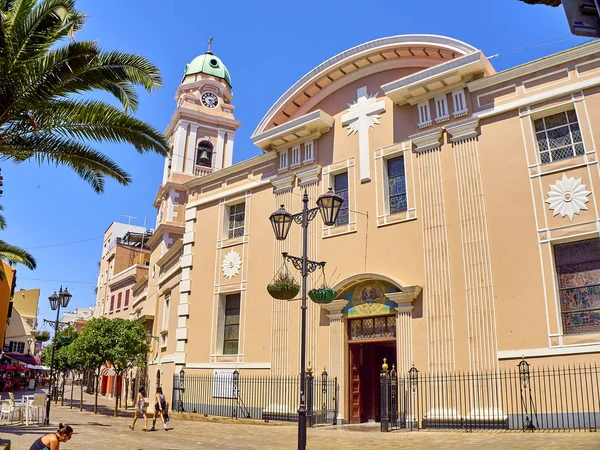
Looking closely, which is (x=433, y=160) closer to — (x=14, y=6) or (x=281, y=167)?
(x=281, y=167)

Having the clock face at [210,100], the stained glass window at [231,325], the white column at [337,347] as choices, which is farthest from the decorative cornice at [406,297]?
the clock face at [210,100]

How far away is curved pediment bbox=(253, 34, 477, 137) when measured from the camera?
15.7 metres

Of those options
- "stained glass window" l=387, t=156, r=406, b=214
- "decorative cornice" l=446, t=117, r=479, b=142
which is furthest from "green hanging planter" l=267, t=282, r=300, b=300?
"decorative cornice" l=446, t=117, r=479, b=142

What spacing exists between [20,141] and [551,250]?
469 inches

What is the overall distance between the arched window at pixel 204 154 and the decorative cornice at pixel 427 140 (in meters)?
19.6

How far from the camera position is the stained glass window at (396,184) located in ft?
52.1

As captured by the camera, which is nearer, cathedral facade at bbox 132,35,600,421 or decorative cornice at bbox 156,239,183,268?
cathedral facade at bbox 132,35,600,421

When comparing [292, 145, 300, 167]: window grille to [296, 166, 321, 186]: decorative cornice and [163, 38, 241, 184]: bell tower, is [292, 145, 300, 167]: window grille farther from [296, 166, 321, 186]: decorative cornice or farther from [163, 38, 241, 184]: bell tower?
[163, 38, 241, 184]: bell tower

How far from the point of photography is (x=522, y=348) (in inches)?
492

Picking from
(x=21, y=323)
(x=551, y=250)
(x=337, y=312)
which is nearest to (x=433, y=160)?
(x=551, y=250)

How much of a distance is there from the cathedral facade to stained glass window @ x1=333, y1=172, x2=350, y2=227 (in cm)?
7

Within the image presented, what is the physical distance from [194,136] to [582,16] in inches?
1224

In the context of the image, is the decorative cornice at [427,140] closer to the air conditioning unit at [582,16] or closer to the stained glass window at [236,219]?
the stained glass window at [236,219]

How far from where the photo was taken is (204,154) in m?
32.9
